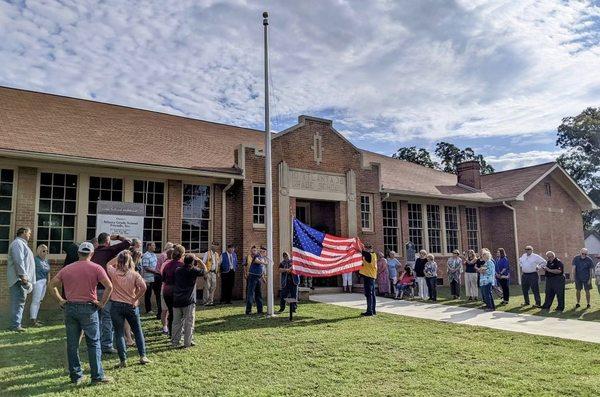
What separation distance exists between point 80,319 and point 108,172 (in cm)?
829

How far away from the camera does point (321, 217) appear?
1825 centimetres

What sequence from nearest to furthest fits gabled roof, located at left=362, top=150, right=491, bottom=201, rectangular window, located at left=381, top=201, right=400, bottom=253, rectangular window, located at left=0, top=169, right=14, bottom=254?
1. rectangular window, located at left=0, top=169, right=14, bottom=254
2. rectangular window, located at left=381, top=201, right=400, bottom=253
3. gabled roof, located at left=362, top=150, right=491, bottom=201

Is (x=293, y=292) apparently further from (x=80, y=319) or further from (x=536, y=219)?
(x=536, y=219)

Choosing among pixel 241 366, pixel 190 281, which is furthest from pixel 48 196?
pixel 241 366

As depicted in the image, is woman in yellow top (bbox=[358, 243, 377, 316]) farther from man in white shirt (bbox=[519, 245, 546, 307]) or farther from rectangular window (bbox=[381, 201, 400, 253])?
rectangular window (bbox=[381, 201, 400, 253])

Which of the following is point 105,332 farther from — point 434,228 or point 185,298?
point 434,228

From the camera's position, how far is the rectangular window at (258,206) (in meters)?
15.6

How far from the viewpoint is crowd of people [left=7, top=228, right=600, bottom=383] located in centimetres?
601

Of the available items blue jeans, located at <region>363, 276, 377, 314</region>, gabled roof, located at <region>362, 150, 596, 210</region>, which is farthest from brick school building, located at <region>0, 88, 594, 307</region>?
blue jeans, located at <region>363, 276, 377, 314</region>

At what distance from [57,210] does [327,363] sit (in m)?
9.39

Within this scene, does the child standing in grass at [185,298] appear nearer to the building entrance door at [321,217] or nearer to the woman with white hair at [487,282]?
the woman with white hair at [487,282]

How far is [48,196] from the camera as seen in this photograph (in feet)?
41.4

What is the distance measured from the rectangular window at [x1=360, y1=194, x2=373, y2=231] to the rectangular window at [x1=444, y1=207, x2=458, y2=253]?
18.7ft

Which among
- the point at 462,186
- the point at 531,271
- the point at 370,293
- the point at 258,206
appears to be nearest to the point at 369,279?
the point at 370,293
